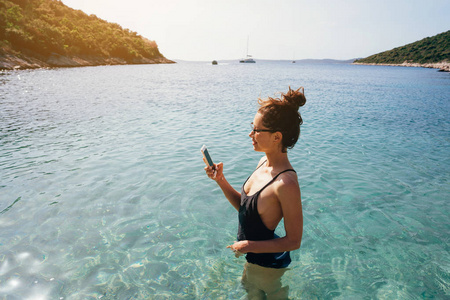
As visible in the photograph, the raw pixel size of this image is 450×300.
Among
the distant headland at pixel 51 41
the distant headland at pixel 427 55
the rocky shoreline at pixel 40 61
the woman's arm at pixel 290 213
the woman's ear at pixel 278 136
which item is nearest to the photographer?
the woman's arm at pixel 290 213

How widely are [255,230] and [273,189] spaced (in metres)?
0.56

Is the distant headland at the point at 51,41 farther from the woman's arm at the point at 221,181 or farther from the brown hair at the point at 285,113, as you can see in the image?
the brown hair at the point at 285,113

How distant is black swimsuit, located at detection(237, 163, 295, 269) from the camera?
8.15 ft

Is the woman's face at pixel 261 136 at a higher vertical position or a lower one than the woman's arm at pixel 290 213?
higher

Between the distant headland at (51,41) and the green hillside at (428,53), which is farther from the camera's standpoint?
the green hillside at (428,53)

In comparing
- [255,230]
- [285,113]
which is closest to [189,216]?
[255,230]

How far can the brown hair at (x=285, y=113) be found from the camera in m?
2.15

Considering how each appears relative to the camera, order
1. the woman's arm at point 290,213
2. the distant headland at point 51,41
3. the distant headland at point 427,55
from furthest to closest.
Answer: the distant headland at point 427,55 < the distant headland at point 51,41 < the woman's arm at point 290,213

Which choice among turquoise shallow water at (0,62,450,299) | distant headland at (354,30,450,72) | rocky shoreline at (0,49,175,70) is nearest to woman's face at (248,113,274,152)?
turquoise shallow water at (0,62,450,299)

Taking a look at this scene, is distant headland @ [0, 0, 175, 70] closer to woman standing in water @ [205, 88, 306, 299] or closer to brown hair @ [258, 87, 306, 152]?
woman standing in water @ [205, 88, 306, 299]

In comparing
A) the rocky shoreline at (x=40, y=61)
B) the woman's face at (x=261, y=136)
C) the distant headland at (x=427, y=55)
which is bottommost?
the woman's face at (x=261, y=136)

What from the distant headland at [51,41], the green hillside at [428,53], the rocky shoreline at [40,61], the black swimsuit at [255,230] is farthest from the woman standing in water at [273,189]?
the green hillside at [428,53]

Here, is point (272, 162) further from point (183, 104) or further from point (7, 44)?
point (7, 44)

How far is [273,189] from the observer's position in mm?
2252
